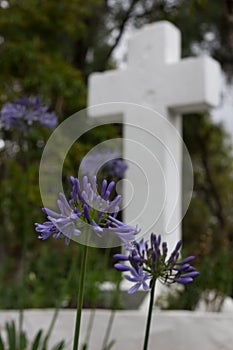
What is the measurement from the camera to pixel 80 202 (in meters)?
0.57

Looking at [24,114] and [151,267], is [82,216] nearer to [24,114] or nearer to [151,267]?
[151,267]

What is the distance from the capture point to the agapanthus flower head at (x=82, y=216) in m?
0.54

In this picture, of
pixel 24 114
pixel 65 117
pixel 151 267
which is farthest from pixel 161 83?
pixel 65 117

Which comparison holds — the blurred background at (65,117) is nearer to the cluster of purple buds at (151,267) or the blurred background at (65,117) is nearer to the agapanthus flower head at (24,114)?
the agapanthus flower head at (24,114)

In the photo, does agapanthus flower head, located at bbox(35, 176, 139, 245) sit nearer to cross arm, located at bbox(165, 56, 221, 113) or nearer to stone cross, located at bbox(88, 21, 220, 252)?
stone cross, located at bbox(88, 21, 220, 252)

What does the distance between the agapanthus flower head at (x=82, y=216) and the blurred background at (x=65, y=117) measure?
1.28ft

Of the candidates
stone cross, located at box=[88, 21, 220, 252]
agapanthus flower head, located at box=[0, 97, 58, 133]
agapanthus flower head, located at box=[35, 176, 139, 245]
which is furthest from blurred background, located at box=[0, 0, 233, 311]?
agapanthus flower head, located at box=[35, 176, 139, 245]

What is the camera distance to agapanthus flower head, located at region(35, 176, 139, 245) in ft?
1.79

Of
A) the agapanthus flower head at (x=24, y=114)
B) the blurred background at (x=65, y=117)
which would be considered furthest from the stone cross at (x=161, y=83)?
the agapanthus flower head at (x=24, y=114)

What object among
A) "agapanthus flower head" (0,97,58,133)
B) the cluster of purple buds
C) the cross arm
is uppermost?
the cross arm

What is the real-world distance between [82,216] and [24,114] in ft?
2.38

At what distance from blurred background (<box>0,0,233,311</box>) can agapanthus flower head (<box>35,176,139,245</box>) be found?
15.3 inches

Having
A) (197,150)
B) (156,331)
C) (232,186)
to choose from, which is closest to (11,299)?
(156,331)

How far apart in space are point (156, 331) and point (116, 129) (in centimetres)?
296
